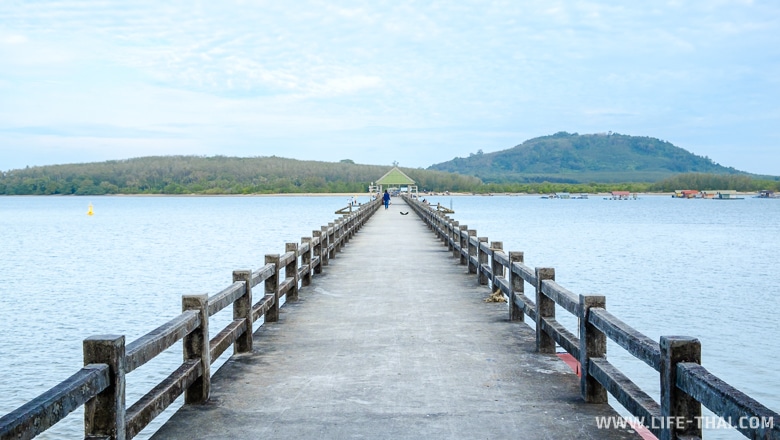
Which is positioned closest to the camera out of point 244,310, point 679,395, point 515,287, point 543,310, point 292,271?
point 679,395

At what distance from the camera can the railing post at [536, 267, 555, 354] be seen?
828 cm

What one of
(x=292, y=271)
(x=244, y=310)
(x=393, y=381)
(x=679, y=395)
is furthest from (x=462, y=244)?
(x=679, y=395)

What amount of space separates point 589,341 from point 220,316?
564 inches

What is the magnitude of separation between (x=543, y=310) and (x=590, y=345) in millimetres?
1970

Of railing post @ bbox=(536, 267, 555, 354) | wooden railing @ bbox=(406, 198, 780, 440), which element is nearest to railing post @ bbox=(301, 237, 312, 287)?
wooden railing @ bbox=(406, 198, 780, 440)

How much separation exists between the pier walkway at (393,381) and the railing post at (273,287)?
128mm

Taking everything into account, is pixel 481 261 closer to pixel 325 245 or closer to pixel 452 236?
pixel 325 245

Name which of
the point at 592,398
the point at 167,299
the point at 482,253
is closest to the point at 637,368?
the point at 482,253

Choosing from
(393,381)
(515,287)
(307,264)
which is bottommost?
(393,381)

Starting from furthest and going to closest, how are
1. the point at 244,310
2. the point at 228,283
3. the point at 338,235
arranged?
the point at 228,283
the point at 338,235
the point at 244,310

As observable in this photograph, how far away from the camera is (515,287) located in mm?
10281

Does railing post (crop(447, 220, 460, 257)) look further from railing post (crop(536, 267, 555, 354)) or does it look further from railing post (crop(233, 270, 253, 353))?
railing post (crop(233, 270, 253, 353))

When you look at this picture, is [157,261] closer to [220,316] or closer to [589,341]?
[220,316]

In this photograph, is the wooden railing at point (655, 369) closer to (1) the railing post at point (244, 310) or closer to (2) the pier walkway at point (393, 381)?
(2) the pier walkway at point (393, 381)
